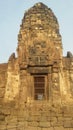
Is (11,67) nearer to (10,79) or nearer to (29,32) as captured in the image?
(10,79)

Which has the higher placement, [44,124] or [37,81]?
[37,81]

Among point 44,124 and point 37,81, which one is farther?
point 37,81

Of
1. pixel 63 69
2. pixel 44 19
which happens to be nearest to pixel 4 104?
pixel 63 69

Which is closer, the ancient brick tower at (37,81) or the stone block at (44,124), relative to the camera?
the stone block at (44,124)

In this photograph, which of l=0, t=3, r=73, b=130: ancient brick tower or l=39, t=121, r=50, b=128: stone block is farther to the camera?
l=0, t=3, r=73, b=130: ancient brick tower

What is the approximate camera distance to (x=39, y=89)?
535 inches

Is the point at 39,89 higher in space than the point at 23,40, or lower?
lower

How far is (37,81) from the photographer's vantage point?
45.0 feet

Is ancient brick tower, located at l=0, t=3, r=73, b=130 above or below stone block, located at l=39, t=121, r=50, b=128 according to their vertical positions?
above

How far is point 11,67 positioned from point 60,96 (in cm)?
260

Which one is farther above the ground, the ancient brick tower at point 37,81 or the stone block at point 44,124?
the ancient brick tower at point 37,81

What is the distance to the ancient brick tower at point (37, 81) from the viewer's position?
1238 centimetres

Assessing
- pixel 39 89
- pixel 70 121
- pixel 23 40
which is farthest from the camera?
pixel 23 40

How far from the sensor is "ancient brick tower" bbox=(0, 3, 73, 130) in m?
12.4
